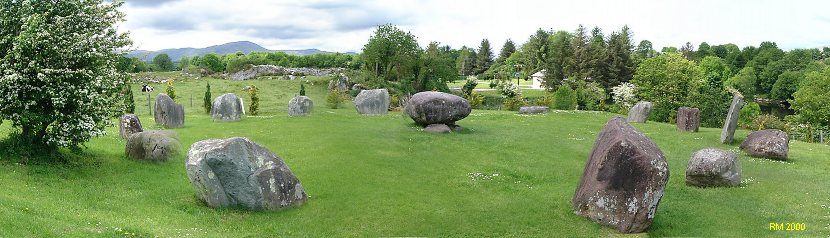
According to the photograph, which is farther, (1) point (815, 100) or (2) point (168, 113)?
(1) point (815, 100)

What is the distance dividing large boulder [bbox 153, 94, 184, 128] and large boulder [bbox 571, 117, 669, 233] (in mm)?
25702

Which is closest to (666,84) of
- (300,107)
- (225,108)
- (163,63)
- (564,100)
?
(564,100)

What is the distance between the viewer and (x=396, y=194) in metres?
19.2

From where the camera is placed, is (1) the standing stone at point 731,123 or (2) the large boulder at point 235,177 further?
(1) the standing stone at point 731,123

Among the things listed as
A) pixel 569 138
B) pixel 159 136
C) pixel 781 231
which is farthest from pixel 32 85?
pixel 569 138

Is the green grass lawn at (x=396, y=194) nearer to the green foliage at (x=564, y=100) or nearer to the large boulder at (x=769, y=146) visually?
the large boulder at (x=769, y=146)

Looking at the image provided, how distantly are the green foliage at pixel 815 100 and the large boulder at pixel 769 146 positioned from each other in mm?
30090

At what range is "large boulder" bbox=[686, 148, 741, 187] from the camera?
20844 millimetres

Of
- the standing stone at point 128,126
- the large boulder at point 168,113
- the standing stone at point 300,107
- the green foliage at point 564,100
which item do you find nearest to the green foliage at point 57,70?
the standing stone at point 128,126

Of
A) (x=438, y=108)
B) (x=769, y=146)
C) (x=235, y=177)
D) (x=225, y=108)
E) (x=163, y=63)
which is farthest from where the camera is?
(x=163, y=63)

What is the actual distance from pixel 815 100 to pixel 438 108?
41.2m

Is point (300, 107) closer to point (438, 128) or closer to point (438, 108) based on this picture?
point (438, 108)

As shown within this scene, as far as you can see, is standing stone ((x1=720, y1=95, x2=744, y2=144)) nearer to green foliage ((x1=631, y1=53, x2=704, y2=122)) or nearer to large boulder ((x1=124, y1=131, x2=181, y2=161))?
green foliage ((x1=631, y1=53, x2=704, y2=122))

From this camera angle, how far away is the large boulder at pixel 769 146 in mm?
27547
